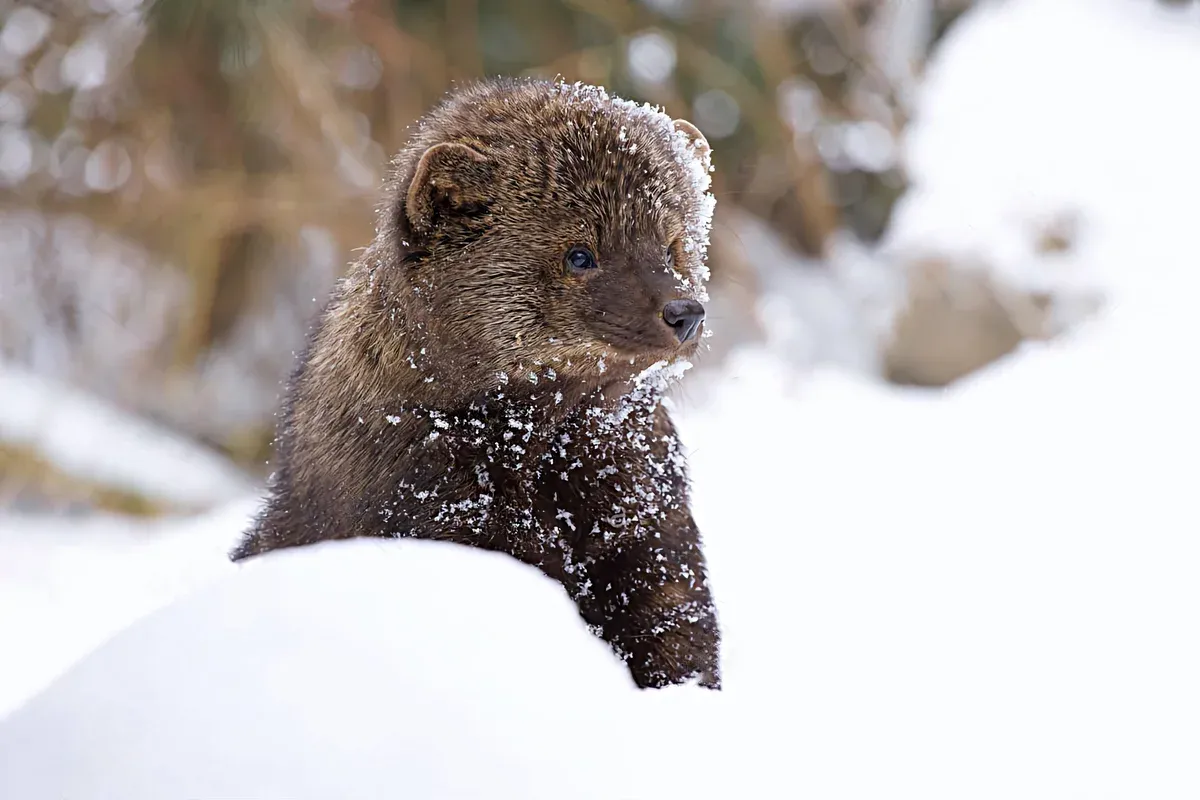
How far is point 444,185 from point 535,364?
46 centimetres

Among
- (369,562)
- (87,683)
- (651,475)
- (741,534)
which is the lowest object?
(87,683)

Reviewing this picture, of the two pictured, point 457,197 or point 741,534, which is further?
point 741,534

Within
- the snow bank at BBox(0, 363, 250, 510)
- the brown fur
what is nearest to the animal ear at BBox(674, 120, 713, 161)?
the brown fur

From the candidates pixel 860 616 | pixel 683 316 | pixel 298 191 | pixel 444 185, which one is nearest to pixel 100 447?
pixel 298 191

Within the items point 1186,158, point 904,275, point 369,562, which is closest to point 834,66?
point 904,275

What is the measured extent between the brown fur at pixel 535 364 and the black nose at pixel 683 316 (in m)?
0.02

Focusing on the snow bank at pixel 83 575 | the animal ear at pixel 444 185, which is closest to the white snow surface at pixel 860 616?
the snow bank at pixel 83 575

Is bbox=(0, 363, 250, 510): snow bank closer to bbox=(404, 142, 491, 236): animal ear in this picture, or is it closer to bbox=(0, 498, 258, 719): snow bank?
bbox=(0, 498, 258, 719): snow bank

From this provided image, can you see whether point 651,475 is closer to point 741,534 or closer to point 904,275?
point 741,534

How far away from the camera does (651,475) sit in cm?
290

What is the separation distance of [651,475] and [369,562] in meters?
0.82

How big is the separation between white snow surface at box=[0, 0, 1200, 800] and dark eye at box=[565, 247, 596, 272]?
731 mm

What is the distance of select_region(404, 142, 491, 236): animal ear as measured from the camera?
2.70 m

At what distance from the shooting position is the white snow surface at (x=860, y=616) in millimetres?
2031
